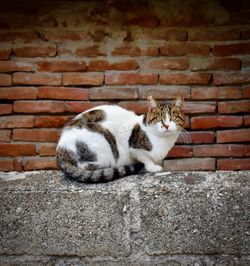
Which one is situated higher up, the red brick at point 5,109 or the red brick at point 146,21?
the red brick at point 146,21

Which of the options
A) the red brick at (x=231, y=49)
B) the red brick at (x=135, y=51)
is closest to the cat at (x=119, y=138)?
the red brick at (x=135, y=51)

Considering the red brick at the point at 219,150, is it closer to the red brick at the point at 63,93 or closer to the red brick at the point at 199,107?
the red brick at the point at 199,107

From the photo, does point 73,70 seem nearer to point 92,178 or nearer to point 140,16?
point 140,16

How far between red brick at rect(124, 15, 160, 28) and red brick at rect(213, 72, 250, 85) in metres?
0.42

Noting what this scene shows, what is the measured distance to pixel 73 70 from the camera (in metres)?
2.65

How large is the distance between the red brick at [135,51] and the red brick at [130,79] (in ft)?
0.37

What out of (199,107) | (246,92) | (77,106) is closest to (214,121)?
(199,107)

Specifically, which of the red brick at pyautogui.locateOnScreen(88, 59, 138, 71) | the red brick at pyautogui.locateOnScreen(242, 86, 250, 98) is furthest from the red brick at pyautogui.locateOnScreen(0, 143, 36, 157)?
the red brick at pyautogui.locateOnScreen(242, 86, 250, 98)

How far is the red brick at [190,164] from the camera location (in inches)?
105

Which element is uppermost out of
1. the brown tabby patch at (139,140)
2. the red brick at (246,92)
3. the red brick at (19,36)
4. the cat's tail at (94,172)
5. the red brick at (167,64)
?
the red brick at (19,36)

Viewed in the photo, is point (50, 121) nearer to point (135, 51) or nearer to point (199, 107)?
point (135, 51)

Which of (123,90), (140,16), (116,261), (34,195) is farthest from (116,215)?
(140,16)

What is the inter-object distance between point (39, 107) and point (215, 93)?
93cm

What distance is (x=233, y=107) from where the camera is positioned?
2.64m
